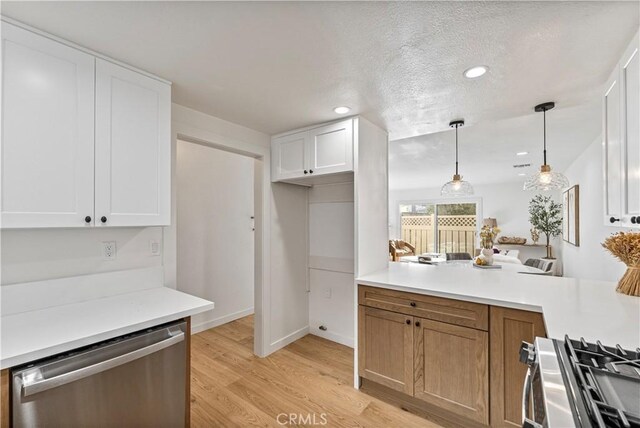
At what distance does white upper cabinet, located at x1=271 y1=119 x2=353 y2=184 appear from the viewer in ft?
7.79

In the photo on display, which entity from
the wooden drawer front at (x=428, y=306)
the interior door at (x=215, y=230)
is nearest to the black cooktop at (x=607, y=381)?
the wooden drawer front at (x=428, y=306)

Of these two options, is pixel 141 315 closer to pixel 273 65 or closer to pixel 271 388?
Result: pixel 271 388

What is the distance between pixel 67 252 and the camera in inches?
Result: 63.6

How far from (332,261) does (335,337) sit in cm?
83

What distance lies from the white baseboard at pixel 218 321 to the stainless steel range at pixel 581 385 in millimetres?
3171

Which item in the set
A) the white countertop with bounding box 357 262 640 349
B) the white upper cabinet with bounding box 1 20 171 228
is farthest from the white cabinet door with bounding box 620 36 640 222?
the white upper cabinet with bounding box 1 20 171 228

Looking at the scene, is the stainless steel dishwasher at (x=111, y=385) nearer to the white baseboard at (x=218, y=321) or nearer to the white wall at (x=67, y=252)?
the white wall at (x=67, y=252)

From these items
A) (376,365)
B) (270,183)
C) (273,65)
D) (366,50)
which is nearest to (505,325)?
(376,365)

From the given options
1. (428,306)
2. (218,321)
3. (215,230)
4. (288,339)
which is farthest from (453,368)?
(215,230)

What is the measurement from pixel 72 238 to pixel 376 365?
2.14m

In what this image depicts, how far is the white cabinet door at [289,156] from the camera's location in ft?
8.61

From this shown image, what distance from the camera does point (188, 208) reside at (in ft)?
10.9

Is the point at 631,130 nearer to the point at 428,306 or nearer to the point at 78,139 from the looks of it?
the point at 428,306

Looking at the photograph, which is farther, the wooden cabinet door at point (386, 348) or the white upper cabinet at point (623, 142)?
the wooden cabinet door at point (386, 348)
